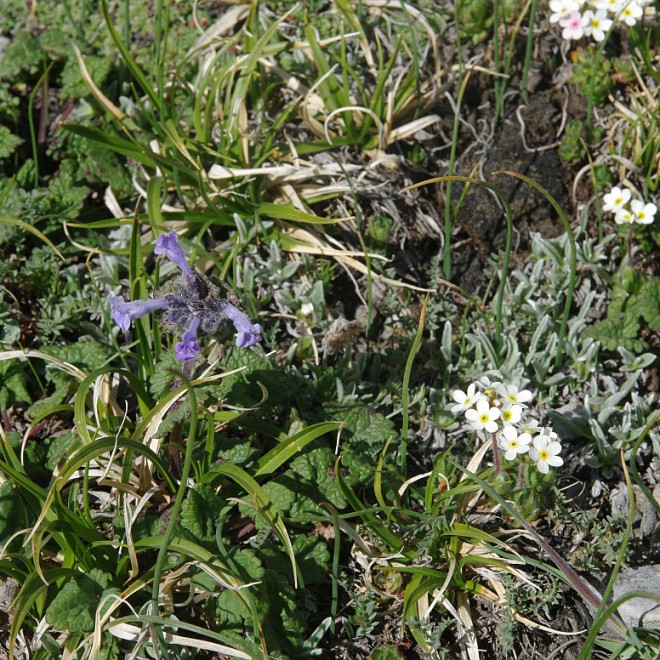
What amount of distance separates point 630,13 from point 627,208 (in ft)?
3.92

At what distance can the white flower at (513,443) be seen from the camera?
2.97 m

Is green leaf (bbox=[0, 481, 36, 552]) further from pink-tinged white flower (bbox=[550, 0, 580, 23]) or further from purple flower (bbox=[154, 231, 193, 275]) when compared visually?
pink-tinged white flower (bbox=[550, 0, 580, 23])

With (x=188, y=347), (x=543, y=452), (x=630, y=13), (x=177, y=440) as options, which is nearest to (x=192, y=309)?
(x=188, y=347)

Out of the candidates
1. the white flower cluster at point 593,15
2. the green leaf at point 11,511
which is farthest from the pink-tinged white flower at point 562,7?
the green leaf at point 11,511

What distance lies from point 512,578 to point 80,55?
12.0ft

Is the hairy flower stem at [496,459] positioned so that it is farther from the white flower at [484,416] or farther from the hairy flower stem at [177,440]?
the hairy flower stem at [177,440]

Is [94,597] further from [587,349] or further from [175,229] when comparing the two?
[587,349]

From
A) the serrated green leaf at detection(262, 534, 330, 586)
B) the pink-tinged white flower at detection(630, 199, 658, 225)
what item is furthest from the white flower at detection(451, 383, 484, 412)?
the pink-tinged white flower at detection(630, 199, 658, 225)

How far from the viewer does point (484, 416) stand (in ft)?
9.96

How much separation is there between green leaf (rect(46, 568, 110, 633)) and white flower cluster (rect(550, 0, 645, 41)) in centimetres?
382

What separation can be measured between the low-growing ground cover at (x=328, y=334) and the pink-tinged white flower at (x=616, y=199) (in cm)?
12

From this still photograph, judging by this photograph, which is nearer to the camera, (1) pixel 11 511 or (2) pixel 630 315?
(1) pixel 11 511

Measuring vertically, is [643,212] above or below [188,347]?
below

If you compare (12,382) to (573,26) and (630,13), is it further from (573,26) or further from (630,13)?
(630,13)
